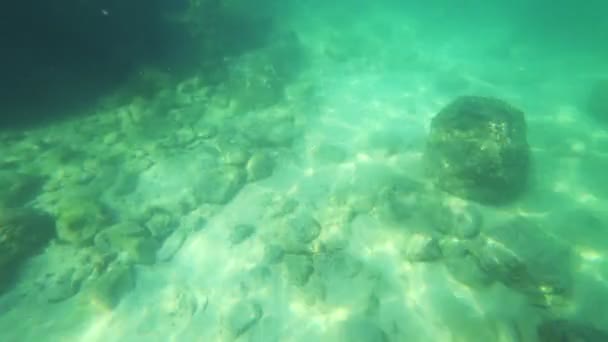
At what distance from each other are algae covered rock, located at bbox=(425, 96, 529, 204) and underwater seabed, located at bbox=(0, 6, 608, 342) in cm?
34

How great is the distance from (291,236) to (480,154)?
13.4 feet

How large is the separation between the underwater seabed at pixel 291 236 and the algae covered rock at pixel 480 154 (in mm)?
340

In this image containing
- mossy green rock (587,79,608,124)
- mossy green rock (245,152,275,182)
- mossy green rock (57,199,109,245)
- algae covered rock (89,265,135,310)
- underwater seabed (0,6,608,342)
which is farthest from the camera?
mossy green rock (587,79,608,124)

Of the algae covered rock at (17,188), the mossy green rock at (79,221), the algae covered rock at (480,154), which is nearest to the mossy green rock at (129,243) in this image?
the mossy green rock at (79,221)

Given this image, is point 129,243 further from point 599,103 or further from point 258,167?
point 599,103

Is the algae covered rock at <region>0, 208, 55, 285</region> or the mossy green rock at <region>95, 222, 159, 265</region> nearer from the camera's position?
the algae covered rock at <region>0, 208, 55, 285</region>

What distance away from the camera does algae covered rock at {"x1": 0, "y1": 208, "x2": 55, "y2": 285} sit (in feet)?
21.2

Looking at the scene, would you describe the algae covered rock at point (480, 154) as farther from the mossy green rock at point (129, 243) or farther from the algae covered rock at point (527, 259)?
the mossy green rock at point (129, 243)

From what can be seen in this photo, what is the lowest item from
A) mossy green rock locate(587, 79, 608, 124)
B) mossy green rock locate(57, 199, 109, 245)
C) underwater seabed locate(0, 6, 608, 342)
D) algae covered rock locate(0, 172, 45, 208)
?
mossy green rock locate(587, 79, 608, 124)

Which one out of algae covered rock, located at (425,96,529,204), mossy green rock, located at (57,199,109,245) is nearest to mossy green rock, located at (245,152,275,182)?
mossy green rock, located at (57,199,109,245)

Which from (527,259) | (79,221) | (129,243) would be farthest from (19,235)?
(527,259)

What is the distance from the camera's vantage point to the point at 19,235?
6.69 m

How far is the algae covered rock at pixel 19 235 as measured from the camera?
6.46 m

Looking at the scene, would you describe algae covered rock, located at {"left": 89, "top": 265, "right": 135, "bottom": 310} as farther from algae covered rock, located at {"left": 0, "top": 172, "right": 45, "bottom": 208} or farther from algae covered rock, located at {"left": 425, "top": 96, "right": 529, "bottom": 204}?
algae covered rock, located at {"left": 425, "top": 96, "right": 529, "bottom": 204}
